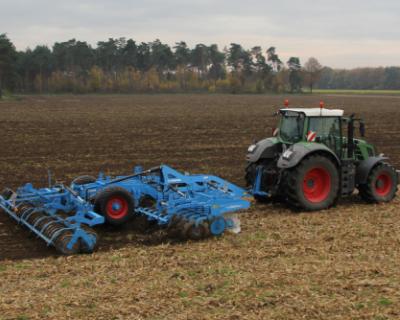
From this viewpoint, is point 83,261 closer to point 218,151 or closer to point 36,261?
point 36,261

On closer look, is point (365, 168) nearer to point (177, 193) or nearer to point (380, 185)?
point (380, 185)

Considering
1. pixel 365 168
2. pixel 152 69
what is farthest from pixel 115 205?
pixel 152 69

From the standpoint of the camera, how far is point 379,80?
146750 mm

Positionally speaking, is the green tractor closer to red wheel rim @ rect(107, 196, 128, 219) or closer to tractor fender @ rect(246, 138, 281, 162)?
tractor fender @ rect(246, 138, 281, 162)

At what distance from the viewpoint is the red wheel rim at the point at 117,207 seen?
851cm

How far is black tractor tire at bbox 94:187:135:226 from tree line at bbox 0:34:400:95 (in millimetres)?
84467

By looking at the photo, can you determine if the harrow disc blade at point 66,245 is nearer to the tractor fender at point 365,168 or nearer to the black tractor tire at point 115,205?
the black tractor tire at point 115,205

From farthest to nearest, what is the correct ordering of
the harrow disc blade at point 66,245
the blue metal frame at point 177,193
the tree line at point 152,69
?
the tree line at point 152,69
the blue metal frame at point 177,193
the harrow disc blade at point 66,245

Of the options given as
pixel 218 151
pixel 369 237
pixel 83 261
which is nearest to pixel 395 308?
pixel 369 237

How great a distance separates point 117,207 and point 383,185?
5.40 metres

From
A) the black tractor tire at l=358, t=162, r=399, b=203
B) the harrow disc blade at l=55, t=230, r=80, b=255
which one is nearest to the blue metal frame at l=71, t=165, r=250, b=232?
the harrow disc blade at l=55, t=230, r=80, b=255

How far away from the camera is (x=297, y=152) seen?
9.73 meters

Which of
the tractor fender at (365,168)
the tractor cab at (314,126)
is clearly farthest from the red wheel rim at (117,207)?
the tractor fender at (365,168)

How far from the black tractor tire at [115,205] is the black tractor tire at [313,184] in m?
2.93
